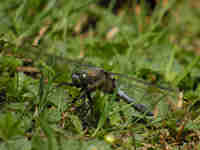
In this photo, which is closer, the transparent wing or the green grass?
the green grass

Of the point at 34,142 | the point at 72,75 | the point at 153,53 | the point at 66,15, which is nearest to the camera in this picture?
the point at 34,142

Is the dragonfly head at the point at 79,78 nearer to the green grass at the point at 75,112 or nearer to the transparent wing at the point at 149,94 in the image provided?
the green grass at the point at 75,112

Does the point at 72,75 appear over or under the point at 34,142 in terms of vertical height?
over

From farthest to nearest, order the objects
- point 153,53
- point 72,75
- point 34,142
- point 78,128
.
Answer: point 153,53 < point 72,75 < point 78,128 < point 34,142

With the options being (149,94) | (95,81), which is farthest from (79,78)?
(149,94)

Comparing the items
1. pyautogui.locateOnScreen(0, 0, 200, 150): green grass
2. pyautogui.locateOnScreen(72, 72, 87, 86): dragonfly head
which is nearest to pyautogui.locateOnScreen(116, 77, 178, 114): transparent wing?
pyautogui.locateOnScreen(0, 0, 200, 150): green grass

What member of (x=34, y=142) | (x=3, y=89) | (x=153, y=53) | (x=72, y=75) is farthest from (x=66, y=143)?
(x=153, y=53)

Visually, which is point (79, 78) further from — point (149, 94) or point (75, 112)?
point (149, 94)

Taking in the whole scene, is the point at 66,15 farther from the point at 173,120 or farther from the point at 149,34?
the point at 173,120

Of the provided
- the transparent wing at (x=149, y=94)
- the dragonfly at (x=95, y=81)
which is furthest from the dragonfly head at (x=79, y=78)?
the transparent wing at (x=149, y=94)

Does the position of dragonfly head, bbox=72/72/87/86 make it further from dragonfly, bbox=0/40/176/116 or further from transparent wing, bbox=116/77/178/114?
transparent wing, bbox=116/77/178/114

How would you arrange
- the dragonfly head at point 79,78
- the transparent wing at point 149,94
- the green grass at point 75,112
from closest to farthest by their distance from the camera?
the green grass at point 75,112, the dragonfly head at point 79,78, the transparent wing at point 149,94
